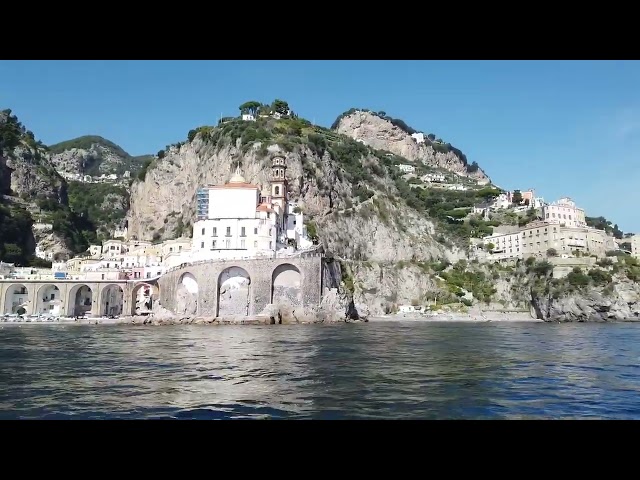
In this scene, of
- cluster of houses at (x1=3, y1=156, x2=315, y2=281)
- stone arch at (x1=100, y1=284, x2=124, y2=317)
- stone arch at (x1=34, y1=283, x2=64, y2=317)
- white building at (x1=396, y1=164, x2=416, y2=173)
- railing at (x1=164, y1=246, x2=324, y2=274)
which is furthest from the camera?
white building at (x1=396, y1=164, x2=416, y2=173)

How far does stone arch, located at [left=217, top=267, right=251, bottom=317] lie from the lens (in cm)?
4403

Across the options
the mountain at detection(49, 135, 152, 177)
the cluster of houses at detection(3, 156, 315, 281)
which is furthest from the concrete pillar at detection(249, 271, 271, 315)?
the mountain at detection(49, 135, 152, 177)

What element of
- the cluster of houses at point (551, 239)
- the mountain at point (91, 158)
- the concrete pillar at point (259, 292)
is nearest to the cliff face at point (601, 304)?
the cluster of houses at point (551, 239)

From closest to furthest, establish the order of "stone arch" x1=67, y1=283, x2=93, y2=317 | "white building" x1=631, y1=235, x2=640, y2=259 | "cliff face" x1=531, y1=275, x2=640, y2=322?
"stone arch" x1=67, y1=283, x2=93, y2=317 → "cliff face" x1=531, y1=275, x2=640, y2=322 → "white building" x1=631, y1=235, x2=640, y2=259

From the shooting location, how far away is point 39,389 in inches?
441

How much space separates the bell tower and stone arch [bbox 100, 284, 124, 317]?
782 inches

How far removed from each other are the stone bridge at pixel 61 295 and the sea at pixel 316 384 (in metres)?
36.3

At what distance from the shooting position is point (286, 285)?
145ft

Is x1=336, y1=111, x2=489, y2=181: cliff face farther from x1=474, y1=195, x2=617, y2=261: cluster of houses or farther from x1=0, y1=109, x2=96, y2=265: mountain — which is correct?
x1=0, y1=109, x2=96, y2=265: mountain

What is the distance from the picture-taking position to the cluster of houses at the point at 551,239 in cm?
6962

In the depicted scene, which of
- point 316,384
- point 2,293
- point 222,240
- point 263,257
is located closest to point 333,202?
point 222,240

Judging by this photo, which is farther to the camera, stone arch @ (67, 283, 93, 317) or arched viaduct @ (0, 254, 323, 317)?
stone arch @ (67, 283, 93, 317)
